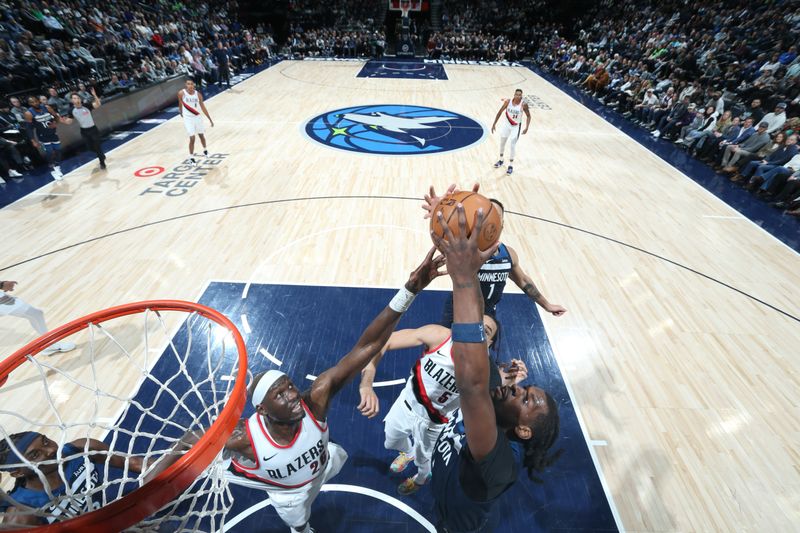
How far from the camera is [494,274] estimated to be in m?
3.71

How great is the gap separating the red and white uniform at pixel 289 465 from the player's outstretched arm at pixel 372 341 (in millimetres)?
100

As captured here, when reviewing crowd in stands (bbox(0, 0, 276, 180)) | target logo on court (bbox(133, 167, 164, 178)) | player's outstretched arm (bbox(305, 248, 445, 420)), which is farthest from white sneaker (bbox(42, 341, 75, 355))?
crowd in stands (bbox(0, 0, 276, 180))

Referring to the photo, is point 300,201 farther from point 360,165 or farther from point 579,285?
point 579,285

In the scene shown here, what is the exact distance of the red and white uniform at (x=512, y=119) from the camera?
8.71 meters

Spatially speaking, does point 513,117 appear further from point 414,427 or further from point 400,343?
point 414,427

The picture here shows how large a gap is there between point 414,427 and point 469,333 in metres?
1.97

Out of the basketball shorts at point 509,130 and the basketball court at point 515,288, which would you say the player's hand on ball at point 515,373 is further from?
the basketball shorts at point 509,130

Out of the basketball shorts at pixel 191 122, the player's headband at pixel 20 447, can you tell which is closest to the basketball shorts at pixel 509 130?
the basketball shorts at pixel 191 122

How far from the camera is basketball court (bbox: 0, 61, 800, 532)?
11.6 ft

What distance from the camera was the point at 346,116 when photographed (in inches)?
507

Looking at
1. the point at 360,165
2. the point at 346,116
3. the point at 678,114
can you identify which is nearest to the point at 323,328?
the point at 360,165

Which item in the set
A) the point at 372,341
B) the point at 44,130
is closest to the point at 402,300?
the point at 372,341

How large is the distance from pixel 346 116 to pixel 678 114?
9789mm

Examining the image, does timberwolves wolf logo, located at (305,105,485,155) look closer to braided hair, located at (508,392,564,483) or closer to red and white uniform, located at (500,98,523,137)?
red and white uniform, located at (500,98,523,137)
